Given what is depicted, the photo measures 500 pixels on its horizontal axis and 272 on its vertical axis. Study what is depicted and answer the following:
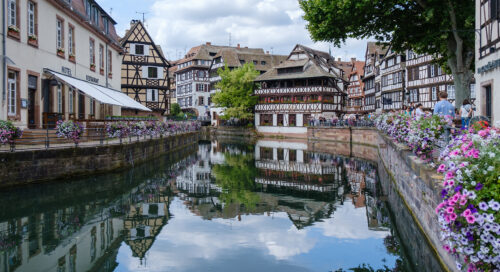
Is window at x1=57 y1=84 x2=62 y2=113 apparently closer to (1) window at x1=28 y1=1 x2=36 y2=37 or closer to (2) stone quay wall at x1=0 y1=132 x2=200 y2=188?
(1) window at x1=28 y1=1 x2=36 y2=37

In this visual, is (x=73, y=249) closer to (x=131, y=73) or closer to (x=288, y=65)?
(x=131, y=73)

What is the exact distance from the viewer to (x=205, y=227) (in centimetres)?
1088

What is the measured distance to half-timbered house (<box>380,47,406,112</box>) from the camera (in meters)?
48.6

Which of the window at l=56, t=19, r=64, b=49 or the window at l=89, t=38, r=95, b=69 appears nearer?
the window at l=56, t=19, r=64, b=49

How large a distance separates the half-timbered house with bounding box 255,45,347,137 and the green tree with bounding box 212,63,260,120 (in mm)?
1233

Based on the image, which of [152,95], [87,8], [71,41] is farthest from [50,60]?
[152,95]

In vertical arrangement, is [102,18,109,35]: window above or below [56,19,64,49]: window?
above

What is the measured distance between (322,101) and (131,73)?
22134mm

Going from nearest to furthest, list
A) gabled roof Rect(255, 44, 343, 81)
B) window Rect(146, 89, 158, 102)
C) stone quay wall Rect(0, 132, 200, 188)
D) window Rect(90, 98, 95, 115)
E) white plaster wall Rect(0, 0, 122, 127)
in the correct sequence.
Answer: stone quay wall Rect(0, 132, 200, 188), white plaster wall Rect(0, 0, 122, 127), window Rect(90, 98, 95, 115), window Rect(146, 89, 158, 102), gabled roof Rect(255, 44, 343, 81)

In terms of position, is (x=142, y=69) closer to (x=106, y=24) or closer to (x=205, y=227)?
(x=106, y=24)

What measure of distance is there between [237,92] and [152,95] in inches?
599

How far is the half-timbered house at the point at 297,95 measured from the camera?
5303 cm

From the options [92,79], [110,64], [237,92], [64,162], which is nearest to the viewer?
[64,162]

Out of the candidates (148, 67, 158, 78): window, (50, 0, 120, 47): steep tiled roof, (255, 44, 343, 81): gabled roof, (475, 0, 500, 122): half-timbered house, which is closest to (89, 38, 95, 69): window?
(50, 0, 120, 47): steep tiled roof
